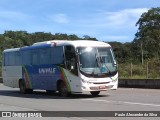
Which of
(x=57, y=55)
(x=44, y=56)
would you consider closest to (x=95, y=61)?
(x=57, y=55)

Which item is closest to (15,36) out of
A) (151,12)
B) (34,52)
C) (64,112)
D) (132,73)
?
(151,12)

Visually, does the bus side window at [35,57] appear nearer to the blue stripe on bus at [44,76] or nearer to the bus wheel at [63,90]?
the blue stripe on bus at [44,76]

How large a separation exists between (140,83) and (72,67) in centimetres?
1078

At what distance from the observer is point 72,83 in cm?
2152

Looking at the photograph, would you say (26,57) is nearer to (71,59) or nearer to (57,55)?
(57,55)

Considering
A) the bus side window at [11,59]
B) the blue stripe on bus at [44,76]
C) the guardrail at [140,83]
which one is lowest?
the guardrail at [140,83]

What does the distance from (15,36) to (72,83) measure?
89.1 metres

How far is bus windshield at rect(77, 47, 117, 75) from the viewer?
21016mm

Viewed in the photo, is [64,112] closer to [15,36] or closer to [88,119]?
[88,119]

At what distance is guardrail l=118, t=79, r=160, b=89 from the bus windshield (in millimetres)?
8532

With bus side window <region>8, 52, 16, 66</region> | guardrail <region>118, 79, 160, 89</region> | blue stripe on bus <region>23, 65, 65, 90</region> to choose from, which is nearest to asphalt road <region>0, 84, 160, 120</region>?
blue stripe on bus <region>23, 65, 65, 90</region>

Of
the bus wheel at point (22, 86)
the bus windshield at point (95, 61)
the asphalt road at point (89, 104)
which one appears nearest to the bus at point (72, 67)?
the bus windshield at point (95, 61)

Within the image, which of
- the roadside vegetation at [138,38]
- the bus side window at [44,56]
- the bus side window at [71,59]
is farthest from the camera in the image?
the roadside vegetation at [138,38]

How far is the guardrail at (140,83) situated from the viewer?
1162 inches
